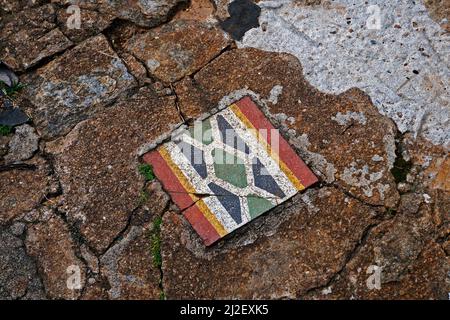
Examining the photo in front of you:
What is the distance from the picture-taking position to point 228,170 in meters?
2.55

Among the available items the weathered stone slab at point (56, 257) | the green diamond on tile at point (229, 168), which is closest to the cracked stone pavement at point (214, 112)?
the weathered stone slab at point (56, 257)

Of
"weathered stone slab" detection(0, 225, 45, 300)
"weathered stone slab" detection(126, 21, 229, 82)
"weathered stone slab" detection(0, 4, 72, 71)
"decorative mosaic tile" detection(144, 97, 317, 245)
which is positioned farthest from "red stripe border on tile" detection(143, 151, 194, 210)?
"weathered stone slab" detection(0, 4, 72, 71)

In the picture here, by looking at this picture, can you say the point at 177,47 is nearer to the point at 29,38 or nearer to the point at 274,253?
the point at 29,38

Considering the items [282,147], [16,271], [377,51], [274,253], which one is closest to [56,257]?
[16,271]

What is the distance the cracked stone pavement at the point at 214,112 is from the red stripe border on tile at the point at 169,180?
39mm

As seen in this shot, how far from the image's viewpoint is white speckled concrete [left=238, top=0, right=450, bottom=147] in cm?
261

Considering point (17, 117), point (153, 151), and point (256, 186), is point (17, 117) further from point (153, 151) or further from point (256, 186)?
point (256, 186)

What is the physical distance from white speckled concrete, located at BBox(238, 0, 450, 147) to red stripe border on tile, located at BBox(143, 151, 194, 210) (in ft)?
2.49

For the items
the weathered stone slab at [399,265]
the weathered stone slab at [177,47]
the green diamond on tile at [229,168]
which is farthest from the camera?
the weathered stone slab at [177,47]

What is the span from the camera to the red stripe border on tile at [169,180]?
2.52 m

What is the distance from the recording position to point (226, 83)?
2766 mm

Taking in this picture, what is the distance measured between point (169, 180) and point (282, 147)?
1.79ft

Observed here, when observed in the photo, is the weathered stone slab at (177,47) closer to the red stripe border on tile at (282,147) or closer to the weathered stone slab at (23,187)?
the red stripe border on tile at (282,147)

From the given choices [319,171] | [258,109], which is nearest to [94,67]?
[258,109]
